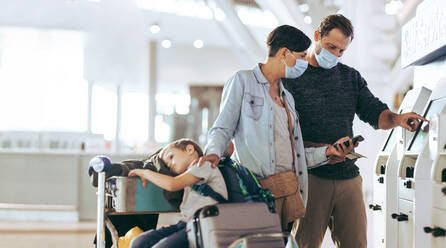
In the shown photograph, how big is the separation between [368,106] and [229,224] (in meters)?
1.03

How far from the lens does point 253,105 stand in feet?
7.50

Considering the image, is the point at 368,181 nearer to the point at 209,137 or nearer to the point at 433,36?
the point at 433,36

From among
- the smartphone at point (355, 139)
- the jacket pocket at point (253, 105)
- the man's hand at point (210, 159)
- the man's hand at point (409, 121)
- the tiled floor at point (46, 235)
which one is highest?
the jacket pocket at point (253, 105)

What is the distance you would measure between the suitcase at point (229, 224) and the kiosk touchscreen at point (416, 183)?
0.64 m

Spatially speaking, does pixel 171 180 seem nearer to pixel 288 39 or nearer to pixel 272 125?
pixel 272 125

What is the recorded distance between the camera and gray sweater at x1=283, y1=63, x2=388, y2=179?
8.39 feet

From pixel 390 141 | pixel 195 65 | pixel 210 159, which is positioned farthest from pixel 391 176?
pixel 195 65

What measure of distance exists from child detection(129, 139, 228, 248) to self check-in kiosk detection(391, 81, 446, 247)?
0.84 meters

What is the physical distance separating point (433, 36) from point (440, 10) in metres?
0.15

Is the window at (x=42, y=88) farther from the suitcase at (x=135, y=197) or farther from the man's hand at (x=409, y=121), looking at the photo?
the man's hand at (x=409, y=121)

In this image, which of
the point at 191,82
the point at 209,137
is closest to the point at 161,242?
the point at 209,137

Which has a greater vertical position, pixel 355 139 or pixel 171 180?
pixel 355 139

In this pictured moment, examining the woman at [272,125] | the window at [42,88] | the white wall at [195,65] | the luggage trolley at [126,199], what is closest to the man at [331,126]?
the woman at [272,125]

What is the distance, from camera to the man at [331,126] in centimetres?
255
